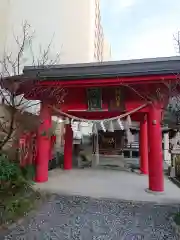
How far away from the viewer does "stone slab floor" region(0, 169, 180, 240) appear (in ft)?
13.4

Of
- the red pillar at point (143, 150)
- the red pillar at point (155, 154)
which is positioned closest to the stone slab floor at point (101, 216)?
the red pillar at point (155, 154)

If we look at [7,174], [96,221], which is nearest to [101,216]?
[96,221]

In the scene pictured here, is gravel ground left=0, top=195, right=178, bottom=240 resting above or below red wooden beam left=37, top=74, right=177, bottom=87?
below

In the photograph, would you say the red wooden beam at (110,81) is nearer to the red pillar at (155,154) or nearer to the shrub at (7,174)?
the red pillar at (155,154)

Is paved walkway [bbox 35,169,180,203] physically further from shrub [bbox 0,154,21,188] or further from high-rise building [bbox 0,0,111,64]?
high-rise building [bbox 0,0,111,64]

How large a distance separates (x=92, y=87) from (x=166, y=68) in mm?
2564

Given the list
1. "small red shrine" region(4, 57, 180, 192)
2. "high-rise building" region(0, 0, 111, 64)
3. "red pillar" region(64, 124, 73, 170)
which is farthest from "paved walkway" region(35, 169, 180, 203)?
"high-rise building" region(0, 0, 111, 64)

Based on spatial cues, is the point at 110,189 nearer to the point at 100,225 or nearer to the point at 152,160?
the point at 152,160

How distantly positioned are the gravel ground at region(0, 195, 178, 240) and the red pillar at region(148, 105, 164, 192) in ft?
3.92

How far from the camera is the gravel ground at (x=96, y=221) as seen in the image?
405cm

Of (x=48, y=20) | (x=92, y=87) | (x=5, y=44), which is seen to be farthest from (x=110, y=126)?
(x=48, y=20)

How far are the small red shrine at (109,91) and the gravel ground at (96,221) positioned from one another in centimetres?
165

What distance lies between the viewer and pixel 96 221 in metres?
4.63

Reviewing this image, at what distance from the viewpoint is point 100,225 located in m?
4.46
